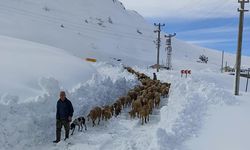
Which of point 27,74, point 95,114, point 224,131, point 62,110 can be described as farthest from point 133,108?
point 224,131

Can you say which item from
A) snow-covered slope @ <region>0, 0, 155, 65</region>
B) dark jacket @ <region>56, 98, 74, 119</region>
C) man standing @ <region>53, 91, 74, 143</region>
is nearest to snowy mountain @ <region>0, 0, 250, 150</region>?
man standing @ <region>53, 91, 74, 143</region>

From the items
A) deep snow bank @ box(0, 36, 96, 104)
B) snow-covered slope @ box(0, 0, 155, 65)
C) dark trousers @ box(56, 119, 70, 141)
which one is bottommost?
dark trousers @ box(56, 119, 70, 141)

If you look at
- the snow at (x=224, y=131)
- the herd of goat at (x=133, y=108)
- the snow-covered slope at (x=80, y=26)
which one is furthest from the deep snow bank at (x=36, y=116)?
the snow-covered slope at (x=80, y=26)

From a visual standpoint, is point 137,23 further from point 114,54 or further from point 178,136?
point 178,136

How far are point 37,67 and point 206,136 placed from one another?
31.6 ft

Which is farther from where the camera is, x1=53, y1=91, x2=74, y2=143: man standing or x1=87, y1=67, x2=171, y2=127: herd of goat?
x1=87, y1=67, x2=171, y2=127: herd of goat

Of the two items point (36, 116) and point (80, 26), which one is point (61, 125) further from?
point (80, 26)

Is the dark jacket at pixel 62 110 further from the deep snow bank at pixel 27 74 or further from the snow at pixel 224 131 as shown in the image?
the snow at pixel 224 131

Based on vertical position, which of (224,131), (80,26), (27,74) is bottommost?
(224,131)

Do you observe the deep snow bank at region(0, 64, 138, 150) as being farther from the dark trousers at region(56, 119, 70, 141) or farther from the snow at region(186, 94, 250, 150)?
the snow at region(186, 94, 250, 150)

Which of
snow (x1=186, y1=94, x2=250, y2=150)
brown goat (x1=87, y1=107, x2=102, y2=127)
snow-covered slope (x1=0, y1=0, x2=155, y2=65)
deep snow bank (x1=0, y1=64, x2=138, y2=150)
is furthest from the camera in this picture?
snow-covered slope (x1=0, y1=0, x2=155, y2=65)

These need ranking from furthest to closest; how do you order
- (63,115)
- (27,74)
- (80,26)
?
(80,26) < (27,74) < (63,115)

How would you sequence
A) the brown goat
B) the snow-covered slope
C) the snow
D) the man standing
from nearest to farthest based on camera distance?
1. the snow
2. the man standing
3. the brown goat
4. the snow-covered slope

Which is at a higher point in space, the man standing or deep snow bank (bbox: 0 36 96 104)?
deep snow bank (bbox: 0 36 96 104)
